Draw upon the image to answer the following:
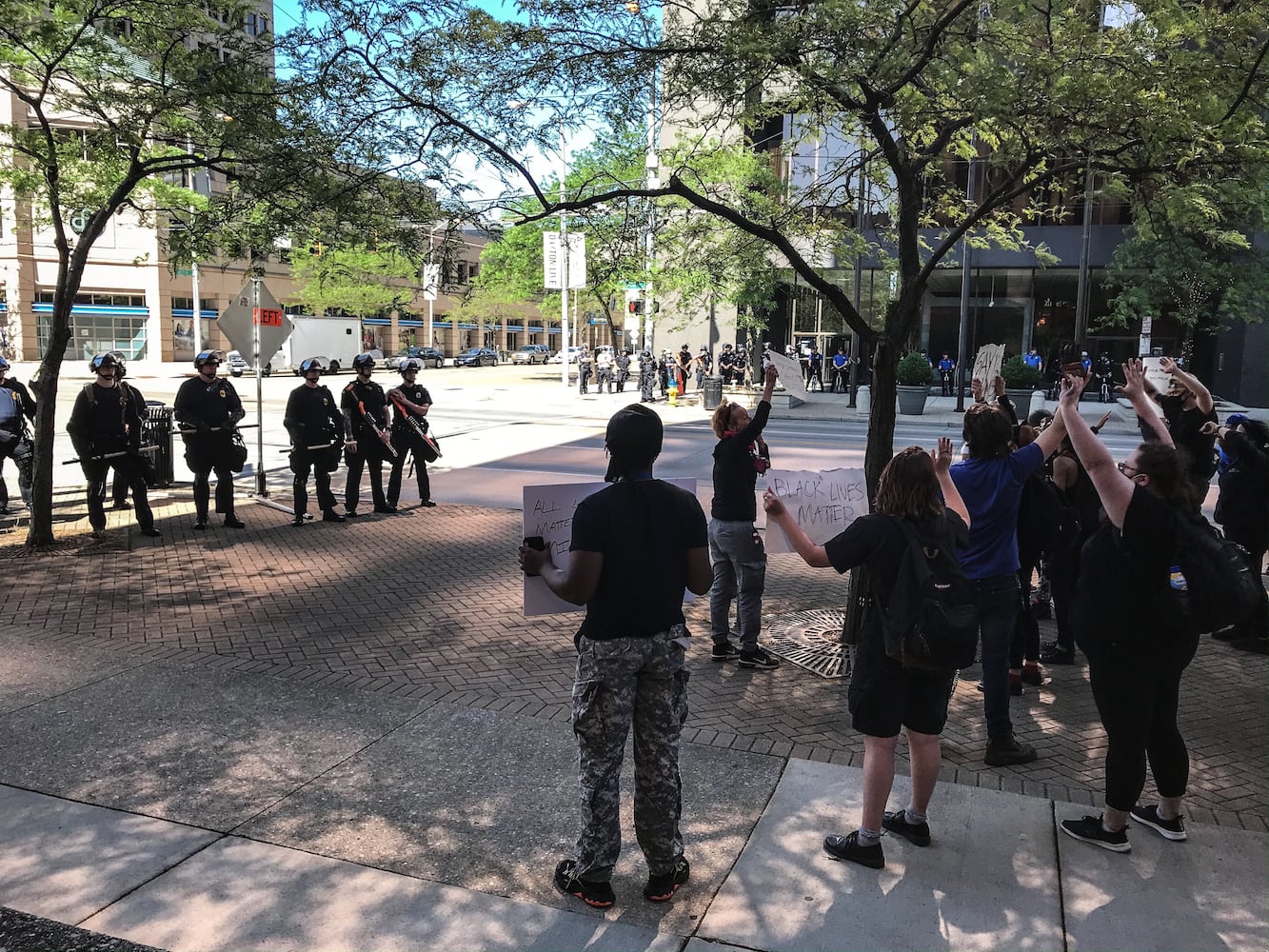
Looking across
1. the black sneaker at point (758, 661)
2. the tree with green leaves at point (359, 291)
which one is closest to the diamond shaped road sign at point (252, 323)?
the black sneaker at point (758, 661)

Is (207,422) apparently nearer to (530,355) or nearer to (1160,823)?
(1160,823)

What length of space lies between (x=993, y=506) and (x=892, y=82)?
3.55 m

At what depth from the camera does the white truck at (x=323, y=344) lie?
4972cm

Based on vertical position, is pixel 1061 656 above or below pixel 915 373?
below

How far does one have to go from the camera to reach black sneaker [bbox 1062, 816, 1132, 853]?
13.1 feet

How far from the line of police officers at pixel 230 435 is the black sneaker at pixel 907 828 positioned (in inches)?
320

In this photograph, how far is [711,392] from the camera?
30.5 meters

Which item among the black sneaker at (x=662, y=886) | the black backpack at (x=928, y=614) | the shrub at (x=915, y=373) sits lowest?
the black sneaker at (x=662, y=886)

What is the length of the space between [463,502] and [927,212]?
7.04 metres

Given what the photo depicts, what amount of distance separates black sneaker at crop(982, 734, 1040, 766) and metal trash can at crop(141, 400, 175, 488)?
1103 centimetres

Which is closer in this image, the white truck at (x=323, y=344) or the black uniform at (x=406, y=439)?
the black uniform at (x=406, y=439)

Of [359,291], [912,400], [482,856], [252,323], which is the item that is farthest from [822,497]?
[359,291]

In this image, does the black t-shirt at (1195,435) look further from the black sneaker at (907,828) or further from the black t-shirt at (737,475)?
the black sneaker at (907,828)

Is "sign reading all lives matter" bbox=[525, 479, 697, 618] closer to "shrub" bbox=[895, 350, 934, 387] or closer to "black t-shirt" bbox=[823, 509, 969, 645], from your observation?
"black t-shirt" bbox=[823, 509, 969, 645]
